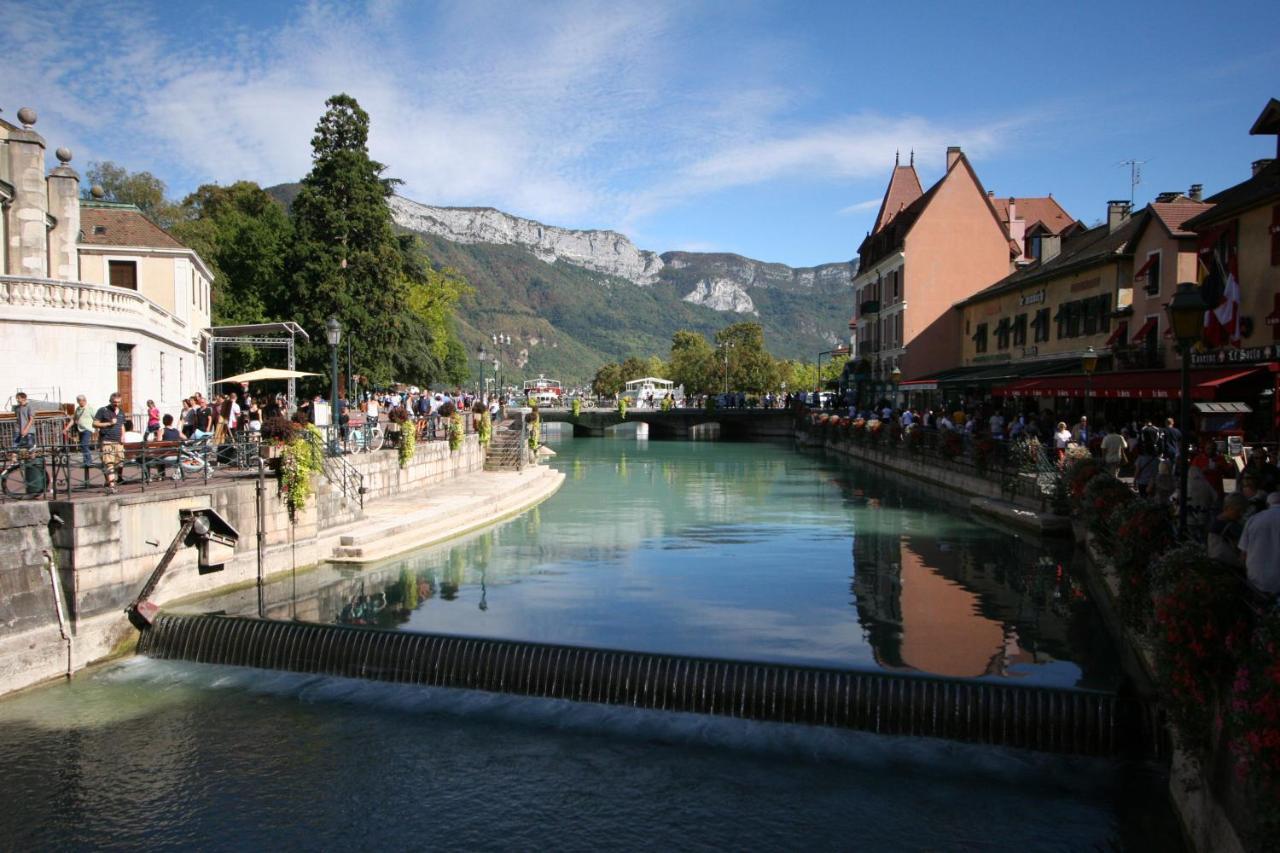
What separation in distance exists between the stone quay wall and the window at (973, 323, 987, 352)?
3996cm

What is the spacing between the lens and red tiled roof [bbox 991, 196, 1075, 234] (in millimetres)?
63344

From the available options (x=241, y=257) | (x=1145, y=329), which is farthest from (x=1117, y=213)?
(x=241, y=257)

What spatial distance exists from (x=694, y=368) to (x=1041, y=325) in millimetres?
89157

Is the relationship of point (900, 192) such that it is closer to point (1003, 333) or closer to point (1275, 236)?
point (1003, 333)

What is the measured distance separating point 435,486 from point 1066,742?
25.2 m

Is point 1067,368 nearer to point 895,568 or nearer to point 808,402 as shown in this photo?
point 895,568

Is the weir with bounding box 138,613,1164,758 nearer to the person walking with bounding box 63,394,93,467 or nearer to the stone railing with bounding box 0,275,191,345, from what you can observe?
the person walking with bounding box 63,394,93,467

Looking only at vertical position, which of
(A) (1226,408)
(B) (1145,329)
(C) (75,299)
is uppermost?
(C) (75,299)

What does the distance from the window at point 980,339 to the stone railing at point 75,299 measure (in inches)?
1552

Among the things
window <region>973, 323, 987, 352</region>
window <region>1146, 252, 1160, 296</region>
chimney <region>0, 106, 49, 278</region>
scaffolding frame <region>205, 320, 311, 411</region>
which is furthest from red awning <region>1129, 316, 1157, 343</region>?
chimney <region>0, 106, 49, 278</region>

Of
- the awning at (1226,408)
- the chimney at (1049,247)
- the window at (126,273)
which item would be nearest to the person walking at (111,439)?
the window at (126,273)

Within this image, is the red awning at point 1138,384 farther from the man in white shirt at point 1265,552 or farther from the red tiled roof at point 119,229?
the red tiled roof at point 119,229

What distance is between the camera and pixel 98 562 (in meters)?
14.4

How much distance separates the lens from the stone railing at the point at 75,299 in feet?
71.3
